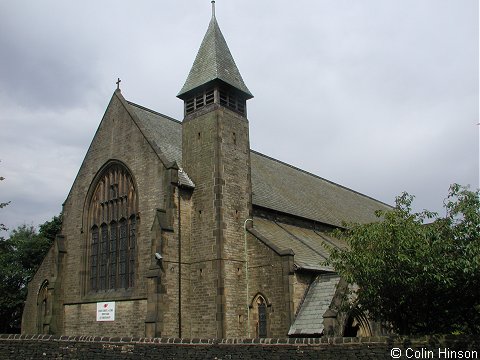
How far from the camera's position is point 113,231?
2675 centimetres

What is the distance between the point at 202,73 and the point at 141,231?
8869 mm

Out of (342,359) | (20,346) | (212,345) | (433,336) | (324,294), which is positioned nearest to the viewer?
(433,336)

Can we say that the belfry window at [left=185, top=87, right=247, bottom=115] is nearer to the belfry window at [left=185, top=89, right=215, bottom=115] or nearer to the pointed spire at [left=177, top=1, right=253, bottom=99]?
the belfry window at [left=185, top=89, right=215, bottom=115]

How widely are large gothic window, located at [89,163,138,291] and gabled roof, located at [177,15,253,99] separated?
5.85 meters

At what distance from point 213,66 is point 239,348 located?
16.6 metres

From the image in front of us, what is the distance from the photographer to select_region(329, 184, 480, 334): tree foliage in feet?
42.4

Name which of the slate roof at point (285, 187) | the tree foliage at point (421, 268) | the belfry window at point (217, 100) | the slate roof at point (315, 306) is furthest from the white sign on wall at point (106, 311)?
the tree foliage at point (421, 268)

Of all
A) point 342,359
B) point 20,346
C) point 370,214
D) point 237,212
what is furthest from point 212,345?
point 370,214

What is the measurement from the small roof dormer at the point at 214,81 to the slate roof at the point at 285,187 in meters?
2.58

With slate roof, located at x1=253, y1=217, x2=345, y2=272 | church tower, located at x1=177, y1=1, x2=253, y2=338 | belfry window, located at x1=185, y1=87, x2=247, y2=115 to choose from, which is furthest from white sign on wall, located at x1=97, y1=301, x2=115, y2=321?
belfry window, located at x1=185, y1=87, x2=247, y2=115

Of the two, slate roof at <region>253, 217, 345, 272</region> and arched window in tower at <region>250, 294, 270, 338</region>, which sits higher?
slate roof at <region>253, 217, 345, 272</region>

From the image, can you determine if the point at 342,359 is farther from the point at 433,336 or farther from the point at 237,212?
the point at 237,212

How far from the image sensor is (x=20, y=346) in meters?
17.3

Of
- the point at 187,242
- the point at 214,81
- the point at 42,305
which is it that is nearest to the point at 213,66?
the point at 214,81
